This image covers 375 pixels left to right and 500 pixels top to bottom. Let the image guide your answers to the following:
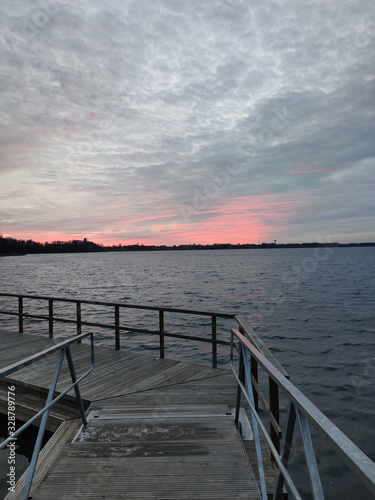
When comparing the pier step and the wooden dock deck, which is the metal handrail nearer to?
the wooden dock deck

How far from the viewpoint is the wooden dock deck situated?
8.80 ft

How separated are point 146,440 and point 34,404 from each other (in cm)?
260

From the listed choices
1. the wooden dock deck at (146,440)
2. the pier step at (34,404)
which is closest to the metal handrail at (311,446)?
the wooden dock deck at (146,440)

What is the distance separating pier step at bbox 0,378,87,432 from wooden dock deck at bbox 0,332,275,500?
26 millimetres

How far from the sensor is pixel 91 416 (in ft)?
13.3

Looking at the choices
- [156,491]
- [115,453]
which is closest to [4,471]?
[115,453]

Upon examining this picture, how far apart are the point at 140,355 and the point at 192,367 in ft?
4.68

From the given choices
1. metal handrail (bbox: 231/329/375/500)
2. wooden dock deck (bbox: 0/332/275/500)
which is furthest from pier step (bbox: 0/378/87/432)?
metal handrail (bbox: 231/329/375/500)

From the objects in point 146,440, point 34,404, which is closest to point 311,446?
point 146,440

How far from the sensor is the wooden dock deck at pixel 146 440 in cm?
268

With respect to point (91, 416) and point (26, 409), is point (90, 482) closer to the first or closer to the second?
point (91, 416)

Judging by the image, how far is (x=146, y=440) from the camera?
136 inches

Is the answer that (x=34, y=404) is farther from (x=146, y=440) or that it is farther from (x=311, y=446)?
(x=311, y=446)

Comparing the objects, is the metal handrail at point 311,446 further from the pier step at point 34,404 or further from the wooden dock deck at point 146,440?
the pier step at point 34,404
